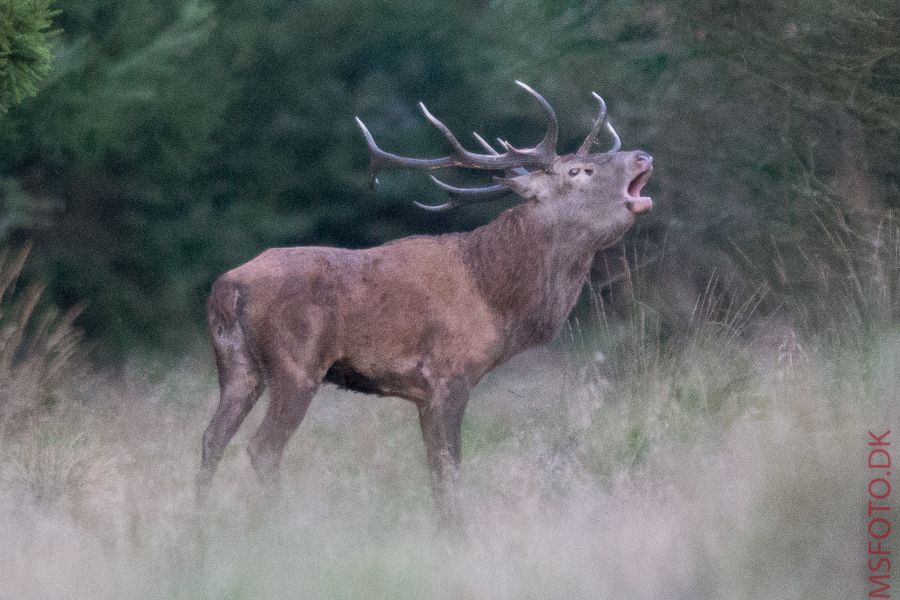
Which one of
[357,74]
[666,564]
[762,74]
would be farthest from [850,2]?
[666,564]

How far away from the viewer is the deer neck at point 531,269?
8844 mm

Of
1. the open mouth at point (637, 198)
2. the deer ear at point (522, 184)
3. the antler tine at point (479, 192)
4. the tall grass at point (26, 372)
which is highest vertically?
the deer ear at point (522, 184)

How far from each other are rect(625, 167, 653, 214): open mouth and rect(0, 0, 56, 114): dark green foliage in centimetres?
316

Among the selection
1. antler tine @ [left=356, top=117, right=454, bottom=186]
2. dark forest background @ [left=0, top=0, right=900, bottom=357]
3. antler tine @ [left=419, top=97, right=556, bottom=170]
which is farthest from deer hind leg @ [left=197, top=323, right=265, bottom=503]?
dark forest background @ [left=0, top=0, right=900, bottom=357]

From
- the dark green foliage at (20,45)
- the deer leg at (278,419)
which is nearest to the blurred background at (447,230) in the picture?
the dark green foliage at (20,45)

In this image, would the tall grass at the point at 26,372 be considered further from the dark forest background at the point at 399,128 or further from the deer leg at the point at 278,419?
the deer leg at the point at 278,419

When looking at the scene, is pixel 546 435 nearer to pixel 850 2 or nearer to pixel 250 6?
pixel 850 2

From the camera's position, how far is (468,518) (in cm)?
796

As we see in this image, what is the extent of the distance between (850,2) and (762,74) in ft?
3.15

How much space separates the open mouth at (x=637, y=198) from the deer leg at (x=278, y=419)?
6.41ft

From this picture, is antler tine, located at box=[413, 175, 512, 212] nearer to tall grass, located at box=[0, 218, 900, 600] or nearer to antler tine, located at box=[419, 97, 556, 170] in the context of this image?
antler tine, located at box=[419, 97, 556, 170]

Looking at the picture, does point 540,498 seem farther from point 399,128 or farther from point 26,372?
point 399,128

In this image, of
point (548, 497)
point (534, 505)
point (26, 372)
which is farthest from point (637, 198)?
point (26, 372)

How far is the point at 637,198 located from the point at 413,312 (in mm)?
1384
